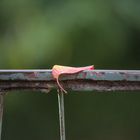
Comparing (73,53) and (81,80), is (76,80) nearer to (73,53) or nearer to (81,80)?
(81,80)

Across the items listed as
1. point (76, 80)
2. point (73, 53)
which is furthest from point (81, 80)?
point (73, 53)

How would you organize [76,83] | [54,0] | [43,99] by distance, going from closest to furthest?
[76,83]
[54,0]
[43,99]

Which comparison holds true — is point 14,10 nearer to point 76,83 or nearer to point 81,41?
point 81,41

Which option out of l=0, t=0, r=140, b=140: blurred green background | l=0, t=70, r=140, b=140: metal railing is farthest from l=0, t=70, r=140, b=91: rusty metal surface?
l=0, t=0, r=140, b=140: blurred green background

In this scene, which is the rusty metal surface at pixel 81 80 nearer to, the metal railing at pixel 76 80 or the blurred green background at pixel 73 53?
the metal railing at pixel 76 80

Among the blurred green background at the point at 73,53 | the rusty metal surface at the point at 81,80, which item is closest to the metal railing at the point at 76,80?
the rusty metal surface at the point at 81,80

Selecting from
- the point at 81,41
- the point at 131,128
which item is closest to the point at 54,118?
the point at 131,128
